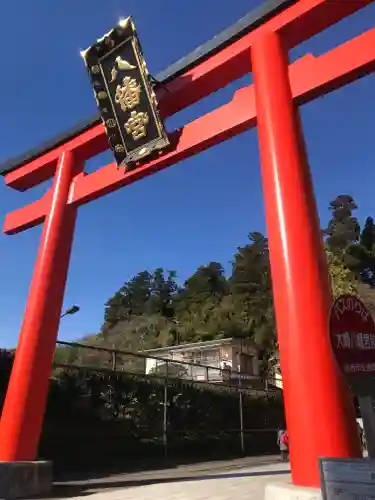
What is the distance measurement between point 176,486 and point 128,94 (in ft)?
20.8

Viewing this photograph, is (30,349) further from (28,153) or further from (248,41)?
(248,41)

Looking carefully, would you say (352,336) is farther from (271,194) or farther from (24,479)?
(24,479)

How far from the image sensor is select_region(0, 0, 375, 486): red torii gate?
406 centimetres

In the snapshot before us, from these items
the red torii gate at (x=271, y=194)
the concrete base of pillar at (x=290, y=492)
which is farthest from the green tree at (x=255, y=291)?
the concrete base of pillar at (x=290, y=492)

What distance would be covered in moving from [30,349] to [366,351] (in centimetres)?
570

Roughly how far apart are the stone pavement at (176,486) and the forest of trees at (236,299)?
18.8 meters

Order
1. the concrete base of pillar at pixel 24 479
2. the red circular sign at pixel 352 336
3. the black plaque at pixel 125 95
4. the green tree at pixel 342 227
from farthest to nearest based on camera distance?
the green tree at pixel 342 227, the black plaque at pixel 125 95, the concrete base of pillar at pixel 24 479, the red circular sign at pixel 352 336

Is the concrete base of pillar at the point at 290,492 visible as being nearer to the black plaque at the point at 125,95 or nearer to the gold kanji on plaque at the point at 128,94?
the black plaque at the point at 125,95

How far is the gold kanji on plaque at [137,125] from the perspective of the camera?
7236mm

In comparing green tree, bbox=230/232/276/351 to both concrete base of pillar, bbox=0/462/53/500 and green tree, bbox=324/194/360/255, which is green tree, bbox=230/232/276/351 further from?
concrete base of pillar, bbox=0/462/53/500

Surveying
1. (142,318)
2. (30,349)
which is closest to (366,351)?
(30,349)

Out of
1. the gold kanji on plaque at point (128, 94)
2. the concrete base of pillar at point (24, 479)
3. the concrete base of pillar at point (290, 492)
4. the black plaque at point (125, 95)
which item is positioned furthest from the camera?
the gold kanji on plaque at point (128, 94)

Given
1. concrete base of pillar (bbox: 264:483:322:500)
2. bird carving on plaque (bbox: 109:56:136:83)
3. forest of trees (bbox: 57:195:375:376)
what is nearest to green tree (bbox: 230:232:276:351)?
forest of trees (bbox: 57:195:375:376)

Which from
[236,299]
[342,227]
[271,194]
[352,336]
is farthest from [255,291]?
Result: [352,336]
